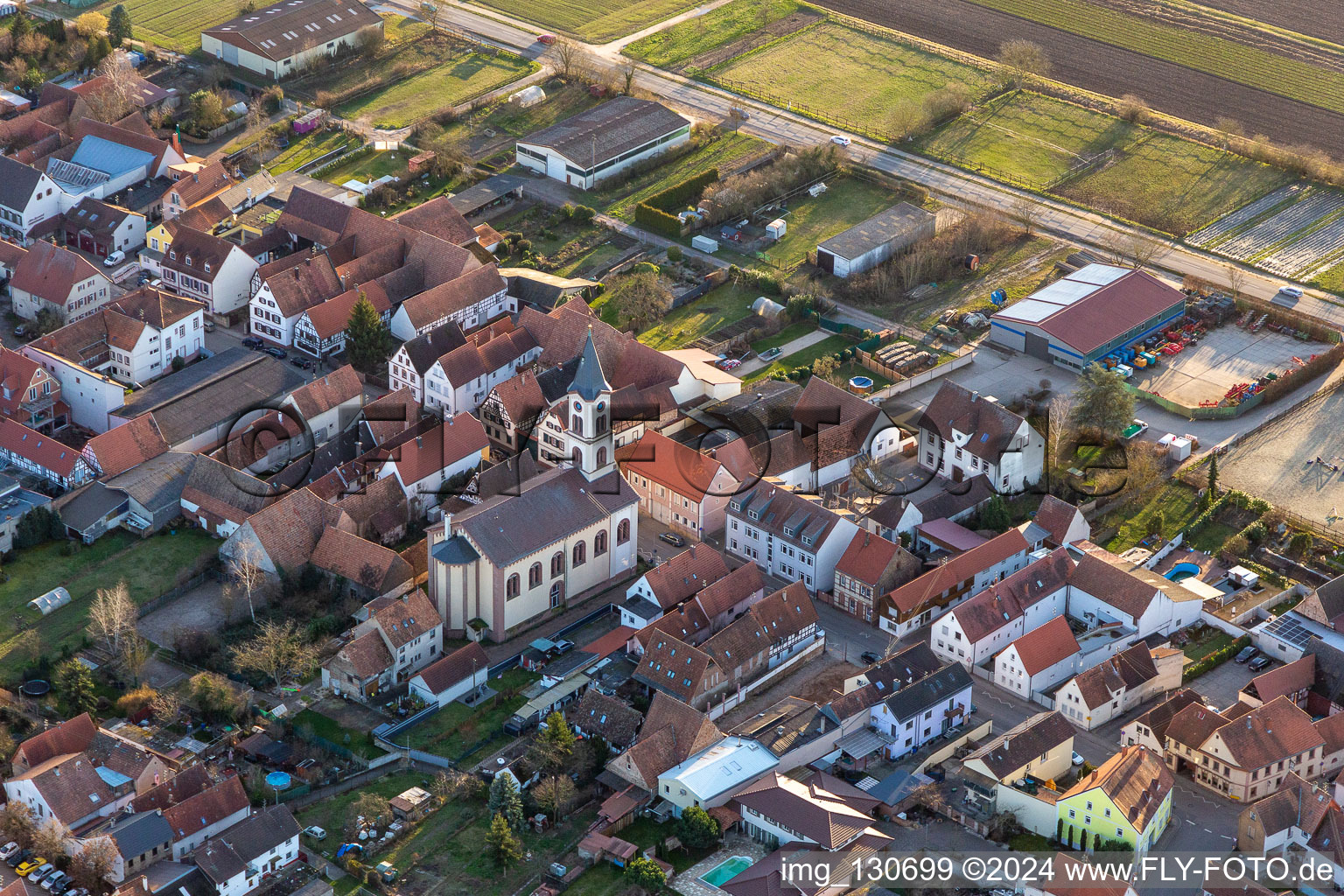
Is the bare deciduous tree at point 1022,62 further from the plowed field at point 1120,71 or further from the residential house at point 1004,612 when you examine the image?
the residential house at point 1004,612

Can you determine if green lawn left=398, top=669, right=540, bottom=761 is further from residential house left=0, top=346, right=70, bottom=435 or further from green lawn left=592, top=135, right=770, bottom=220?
green lawn left=592, top=135, right=770, bottom=220

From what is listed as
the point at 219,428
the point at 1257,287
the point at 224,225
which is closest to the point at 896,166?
the point at 1257,287

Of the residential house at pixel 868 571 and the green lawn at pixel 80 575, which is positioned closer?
the green lawn at pixel 80 575

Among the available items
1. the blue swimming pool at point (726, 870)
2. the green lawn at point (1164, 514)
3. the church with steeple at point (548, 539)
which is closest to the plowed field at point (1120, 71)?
the green lawn at point (1164, 514)

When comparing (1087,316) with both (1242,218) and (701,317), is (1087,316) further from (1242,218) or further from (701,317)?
(701,317)

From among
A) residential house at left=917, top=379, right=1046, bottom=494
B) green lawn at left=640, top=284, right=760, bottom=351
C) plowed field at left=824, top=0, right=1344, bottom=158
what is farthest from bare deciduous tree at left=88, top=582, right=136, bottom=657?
plowed field at left=824, top=0, right=1344, bottom=158

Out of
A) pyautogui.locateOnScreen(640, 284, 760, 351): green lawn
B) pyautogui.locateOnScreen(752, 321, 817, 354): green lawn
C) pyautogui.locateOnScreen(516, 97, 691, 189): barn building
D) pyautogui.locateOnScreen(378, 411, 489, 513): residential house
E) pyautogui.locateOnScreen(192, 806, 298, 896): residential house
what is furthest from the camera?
pyautogui.locateOnScreen(516, 97, 691, 189): barn building

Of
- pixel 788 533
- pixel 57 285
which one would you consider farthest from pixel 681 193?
pixel 57 285
